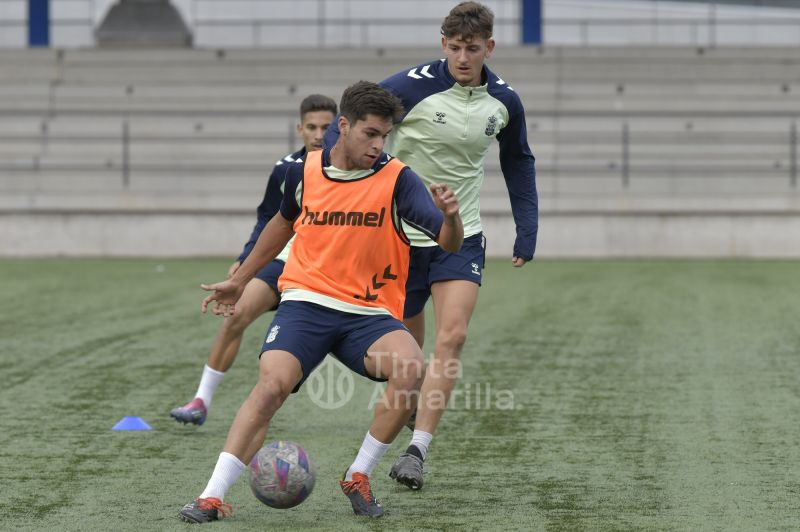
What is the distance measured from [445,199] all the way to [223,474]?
1233 mm

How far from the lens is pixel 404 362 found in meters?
4.75

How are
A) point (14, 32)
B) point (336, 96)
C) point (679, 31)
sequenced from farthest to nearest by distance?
point (14, 32)
point (679, 31)
point (336, 96)

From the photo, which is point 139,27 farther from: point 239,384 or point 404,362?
point 404,362

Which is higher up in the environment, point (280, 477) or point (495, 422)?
point (280, 477)

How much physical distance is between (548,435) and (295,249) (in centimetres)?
213

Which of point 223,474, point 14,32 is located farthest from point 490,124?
point 14,32

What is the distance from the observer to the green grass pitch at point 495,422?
195 inches

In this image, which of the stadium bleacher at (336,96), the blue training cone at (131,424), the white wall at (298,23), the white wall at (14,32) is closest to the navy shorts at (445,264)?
the blue training cone at (131,424)

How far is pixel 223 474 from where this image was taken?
4.67m

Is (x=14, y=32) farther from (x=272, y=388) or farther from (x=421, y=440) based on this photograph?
(x=272, y=388)

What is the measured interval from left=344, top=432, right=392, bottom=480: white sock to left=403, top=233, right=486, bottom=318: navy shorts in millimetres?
1005

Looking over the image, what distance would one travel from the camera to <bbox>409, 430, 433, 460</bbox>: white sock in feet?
18.0

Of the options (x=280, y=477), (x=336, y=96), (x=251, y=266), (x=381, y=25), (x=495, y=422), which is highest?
(x=381, y=25)

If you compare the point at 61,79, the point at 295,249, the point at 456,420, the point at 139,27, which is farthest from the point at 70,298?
the point at 139,27
